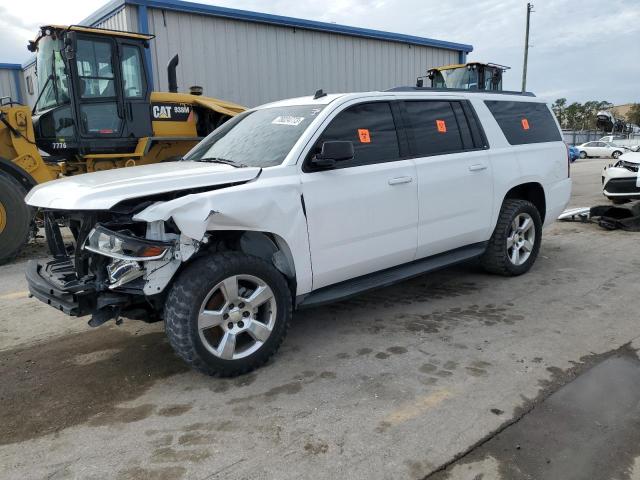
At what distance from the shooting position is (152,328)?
4438 millimetres

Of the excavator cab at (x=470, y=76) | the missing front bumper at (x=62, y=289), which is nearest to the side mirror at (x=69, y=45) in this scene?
the missing front bumper at (x=62, y=289)

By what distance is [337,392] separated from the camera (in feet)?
10.7

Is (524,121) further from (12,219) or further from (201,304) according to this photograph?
(12,219)

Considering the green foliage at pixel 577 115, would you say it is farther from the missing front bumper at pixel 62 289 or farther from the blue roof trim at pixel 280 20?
the missing front bumper at pixel 62 289

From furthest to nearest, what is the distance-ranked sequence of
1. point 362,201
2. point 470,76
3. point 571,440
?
point 470,76 < point 362,201 < point 571,440

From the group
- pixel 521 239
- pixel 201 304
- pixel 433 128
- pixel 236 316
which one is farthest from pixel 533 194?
pixel 201 304

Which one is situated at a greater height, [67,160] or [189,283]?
[67,160]

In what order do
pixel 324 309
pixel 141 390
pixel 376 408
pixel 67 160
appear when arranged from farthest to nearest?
pixel 67 160
pixel 324 309
pixel 141 390
pixel 376 408

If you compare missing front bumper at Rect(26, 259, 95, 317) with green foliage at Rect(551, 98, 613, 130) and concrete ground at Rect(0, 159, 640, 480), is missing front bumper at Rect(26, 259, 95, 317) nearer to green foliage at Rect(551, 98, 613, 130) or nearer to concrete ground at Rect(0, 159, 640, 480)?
concrete ground at Rect(0, 159, 640, 480)

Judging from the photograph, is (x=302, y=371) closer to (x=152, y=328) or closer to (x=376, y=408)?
(x=376, y=408)

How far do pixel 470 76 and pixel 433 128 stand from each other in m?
11.6

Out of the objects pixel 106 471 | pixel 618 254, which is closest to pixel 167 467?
pixel 106 471

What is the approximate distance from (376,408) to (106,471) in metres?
1.49

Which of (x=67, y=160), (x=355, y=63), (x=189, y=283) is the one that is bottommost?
(x=189, y=283)
